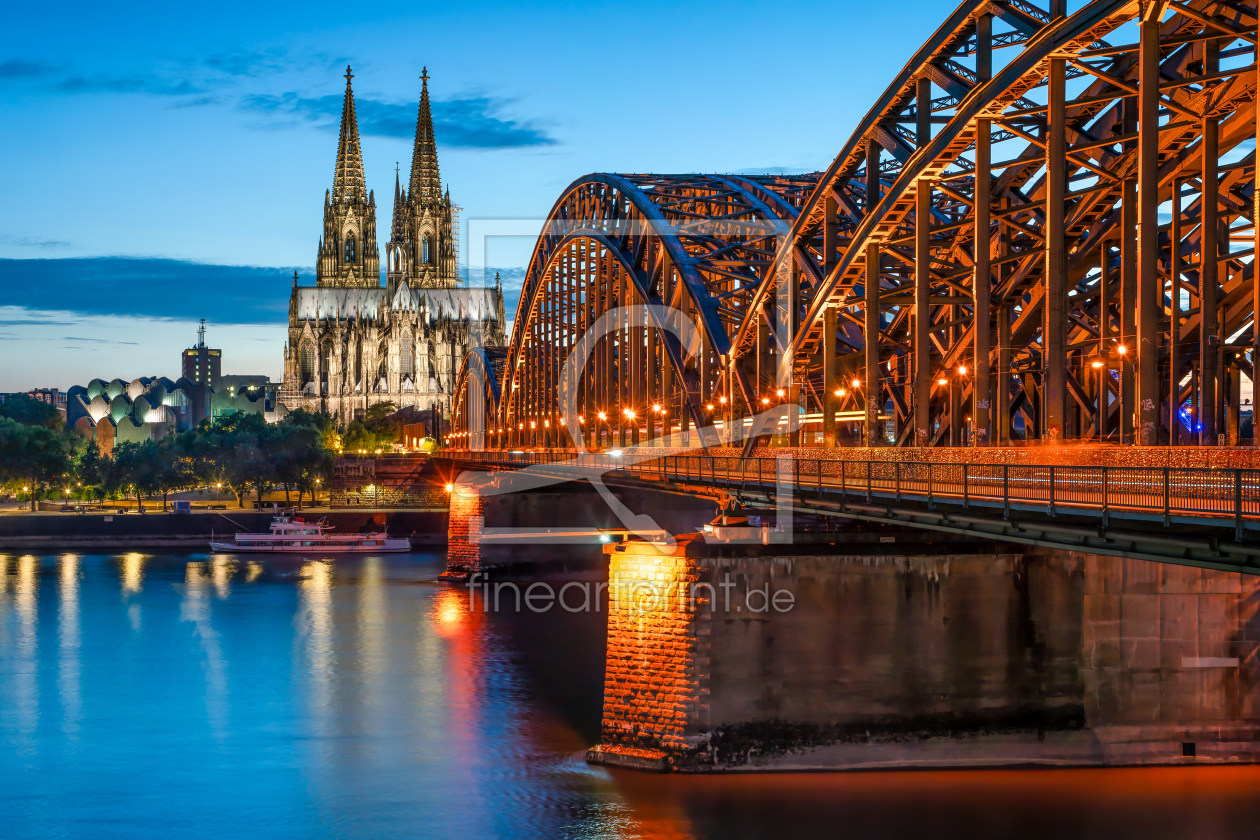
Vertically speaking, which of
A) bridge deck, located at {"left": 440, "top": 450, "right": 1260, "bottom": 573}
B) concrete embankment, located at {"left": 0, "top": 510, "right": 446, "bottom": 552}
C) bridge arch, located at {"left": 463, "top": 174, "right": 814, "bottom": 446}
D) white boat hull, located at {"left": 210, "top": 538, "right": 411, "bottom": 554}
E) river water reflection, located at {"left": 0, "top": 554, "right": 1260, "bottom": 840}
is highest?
bridge arch, located at {"left": 463, "top": 174, "right": 814, "bottom": 446}

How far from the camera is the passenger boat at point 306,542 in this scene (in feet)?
321

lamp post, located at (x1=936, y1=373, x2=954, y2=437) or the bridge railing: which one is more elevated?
lamp post, located at (x1=936, y1=373, x2=954, y2=437)

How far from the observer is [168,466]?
123062 millimetres

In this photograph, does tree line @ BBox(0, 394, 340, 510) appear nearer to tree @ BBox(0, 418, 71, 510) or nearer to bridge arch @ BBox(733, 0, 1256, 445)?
tree @ BBox(0, 418, 71, 510)

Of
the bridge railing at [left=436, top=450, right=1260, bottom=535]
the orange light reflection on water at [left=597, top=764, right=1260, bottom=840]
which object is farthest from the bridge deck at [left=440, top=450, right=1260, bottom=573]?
the orange light reflection on water at [left=597, top=764, right=1260, bottom=840]

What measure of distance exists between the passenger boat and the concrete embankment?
108 inches

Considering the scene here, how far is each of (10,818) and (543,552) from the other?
50266 mm

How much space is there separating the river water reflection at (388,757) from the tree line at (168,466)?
2475 inches

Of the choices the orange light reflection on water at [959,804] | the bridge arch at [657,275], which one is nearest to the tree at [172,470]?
the bridge arch at [657,275]

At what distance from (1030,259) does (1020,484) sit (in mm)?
10952

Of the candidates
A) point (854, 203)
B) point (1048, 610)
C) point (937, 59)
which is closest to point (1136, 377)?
point (1048, 610)

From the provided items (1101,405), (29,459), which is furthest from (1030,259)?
(29,459)

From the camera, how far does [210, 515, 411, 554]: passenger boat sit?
97.9 metres

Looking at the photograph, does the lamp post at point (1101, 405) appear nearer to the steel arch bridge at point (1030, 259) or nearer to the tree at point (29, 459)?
the steel arch bridge at point (1030, 259)
